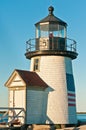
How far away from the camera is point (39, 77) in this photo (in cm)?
2538

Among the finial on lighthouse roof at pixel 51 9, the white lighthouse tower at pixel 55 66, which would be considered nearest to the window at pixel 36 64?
the white lighthouse tower at pixel 55 66

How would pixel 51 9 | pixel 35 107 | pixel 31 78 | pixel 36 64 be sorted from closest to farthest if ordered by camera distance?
pixel 35 107
pixel 31 78
pixel 36 64
pixel 51 9

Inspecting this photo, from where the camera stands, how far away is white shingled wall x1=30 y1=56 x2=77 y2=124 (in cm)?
2473

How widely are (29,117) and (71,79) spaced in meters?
4.30

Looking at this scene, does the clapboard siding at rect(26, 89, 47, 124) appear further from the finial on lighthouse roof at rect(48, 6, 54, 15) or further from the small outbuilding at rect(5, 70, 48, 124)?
the finial on lighthouse roof at rect(48, 6, 54, 15)

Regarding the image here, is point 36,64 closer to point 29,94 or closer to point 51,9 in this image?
point 29,94

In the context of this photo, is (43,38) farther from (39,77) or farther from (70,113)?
(70,113)

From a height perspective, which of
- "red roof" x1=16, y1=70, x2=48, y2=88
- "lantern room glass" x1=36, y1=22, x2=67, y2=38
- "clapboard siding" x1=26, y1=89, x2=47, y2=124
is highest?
"lantern room glass" x1=36, y1=22, x2=67, y2=38

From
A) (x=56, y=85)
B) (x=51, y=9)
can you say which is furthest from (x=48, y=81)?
(x=51, y=9)

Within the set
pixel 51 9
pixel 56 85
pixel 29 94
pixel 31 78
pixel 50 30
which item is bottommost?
pixel 29 94

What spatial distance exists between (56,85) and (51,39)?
10.5 feet

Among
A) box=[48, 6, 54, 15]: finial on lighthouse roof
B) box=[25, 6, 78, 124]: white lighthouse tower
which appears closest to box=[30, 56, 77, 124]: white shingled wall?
box=[25, 6, 78, 124]: white lighthouse tower

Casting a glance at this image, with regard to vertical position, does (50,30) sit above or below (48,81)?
above

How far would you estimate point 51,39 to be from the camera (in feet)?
83.1
